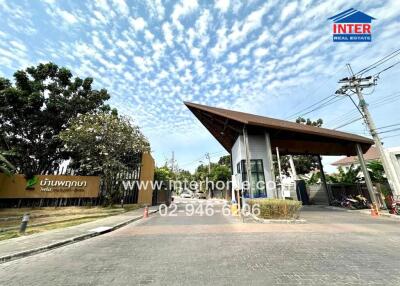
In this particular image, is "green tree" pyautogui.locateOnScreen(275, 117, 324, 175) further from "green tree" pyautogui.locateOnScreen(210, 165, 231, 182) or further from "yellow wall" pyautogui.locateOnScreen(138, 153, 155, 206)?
"yellow wall" pyautogui.locateOnScreen(138, 153, 155, 206)

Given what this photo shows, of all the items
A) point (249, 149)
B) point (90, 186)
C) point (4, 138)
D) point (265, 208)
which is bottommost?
point (265, 208)

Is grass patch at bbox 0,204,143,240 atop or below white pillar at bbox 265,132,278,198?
below

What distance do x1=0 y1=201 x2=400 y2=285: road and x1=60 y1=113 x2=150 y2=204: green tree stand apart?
12.1m

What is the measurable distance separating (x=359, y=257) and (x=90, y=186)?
19275 millimetres

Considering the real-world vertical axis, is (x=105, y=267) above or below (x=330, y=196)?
below

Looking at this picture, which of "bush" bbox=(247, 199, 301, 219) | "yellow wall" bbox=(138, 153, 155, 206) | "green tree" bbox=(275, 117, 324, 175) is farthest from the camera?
"green tree" bbox=(275, 117, 324, 175)

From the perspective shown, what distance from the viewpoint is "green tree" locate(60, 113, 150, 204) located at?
59.7ft

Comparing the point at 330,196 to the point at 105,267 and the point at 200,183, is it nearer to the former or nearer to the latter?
the point at 105,267

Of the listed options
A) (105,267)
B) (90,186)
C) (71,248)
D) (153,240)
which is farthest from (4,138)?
(105,267)

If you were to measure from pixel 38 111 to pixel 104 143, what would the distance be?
7.78 m

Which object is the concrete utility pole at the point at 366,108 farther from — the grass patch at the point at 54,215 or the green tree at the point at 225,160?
the green tree at the point at 225,160

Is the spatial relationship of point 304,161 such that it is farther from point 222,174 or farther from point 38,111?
point 38,111

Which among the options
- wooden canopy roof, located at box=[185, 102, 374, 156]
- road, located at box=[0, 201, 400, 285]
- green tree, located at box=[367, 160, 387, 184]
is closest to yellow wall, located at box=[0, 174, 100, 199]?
wooden canopy roof, located at box=[185, 102, 374, 156]

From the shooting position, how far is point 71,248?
6754mm
